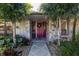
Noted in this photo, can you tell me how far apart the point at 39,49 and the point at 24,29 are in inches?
19.5

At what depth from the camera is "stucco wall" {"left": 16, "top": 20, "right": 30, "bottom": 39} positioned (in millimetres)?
5054

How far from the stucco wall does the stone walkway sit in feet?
0.75

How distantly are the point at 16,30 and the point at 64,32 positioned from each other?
2.99ft

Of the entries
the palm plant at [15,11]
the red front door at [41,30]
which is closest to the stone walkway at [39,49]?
the red front door at [41,30]

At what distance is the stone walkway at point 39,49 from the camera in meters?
4.93

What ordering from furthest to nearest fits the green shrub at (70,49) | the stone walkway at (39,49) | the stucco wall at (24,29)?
the stucco wall at (24,29)
the stone walkway at (39,49)
the green shrub at (70,49)

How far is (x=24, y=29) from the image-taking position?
5.14m

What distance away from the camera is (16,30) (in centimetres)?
498

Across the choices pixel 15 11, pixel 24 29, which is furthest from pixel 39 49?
pixel 15 11

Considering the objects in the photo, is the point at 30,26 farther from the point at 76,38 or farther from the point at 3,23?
the point at 76,38

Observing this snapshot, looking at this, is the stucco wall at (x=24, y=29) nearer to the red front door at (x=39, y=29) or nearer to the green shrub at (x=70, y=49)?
the red front door at (x=39, y=29)

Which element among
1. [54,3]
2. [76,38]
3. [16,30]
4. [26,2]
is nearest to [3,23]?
[16,30]

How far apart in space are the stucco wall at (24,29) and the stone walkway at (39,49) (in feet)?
0.75

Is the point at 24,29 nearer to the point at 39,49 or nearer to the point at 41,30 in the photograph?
the point at 41,30
